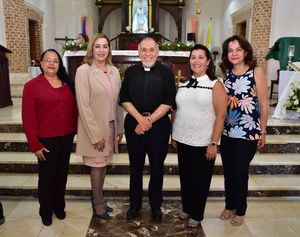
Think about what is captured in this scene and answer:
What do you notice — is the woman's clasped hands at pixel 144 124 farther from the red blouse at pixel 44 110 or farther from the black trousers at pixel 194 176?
the red blouse at pixel 44 110

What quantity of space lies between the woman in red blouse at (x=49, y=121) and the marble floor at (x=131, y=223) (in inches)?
6.1

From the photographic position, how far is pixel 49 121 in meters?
2.25

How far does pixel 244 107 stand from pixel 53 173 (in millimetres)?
1584

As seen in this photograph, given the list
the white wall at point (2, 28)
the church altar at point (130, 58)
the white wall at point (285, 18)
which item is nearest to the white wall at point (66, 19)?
the white wall at point (2, 28)

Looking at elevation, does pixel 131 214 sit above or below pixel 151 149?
below

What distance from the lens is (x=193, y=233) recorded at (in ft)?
7.75

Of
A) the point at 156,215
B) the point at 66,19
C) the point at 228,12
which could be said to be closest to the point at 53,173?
the point at 156,215

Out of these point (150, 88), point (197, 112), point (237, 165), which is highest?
point (150, 88)

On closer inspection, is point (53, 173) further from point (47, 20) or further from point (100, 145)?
point (47, 20)

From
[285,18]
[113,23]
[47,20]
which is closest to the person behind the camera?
[285,18]

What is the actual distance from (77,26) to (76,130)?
1051 centimetres

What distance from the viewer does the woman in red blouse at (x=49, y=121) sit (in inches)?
86.2

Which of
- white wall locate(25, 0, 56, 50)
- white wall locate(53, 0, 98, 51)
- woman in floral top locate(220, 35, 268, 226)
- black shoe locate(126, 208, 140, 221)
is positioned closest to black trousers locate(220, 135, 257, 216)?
woman in floral top locate(220, 35, 268, 226)

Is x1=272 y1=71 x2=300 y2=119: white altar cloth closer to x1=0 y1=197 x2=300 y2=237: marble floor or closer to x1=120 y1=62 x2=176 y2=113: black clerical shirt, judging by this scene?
x1=0 y1=197 x2=300 y2=237: marble floor
